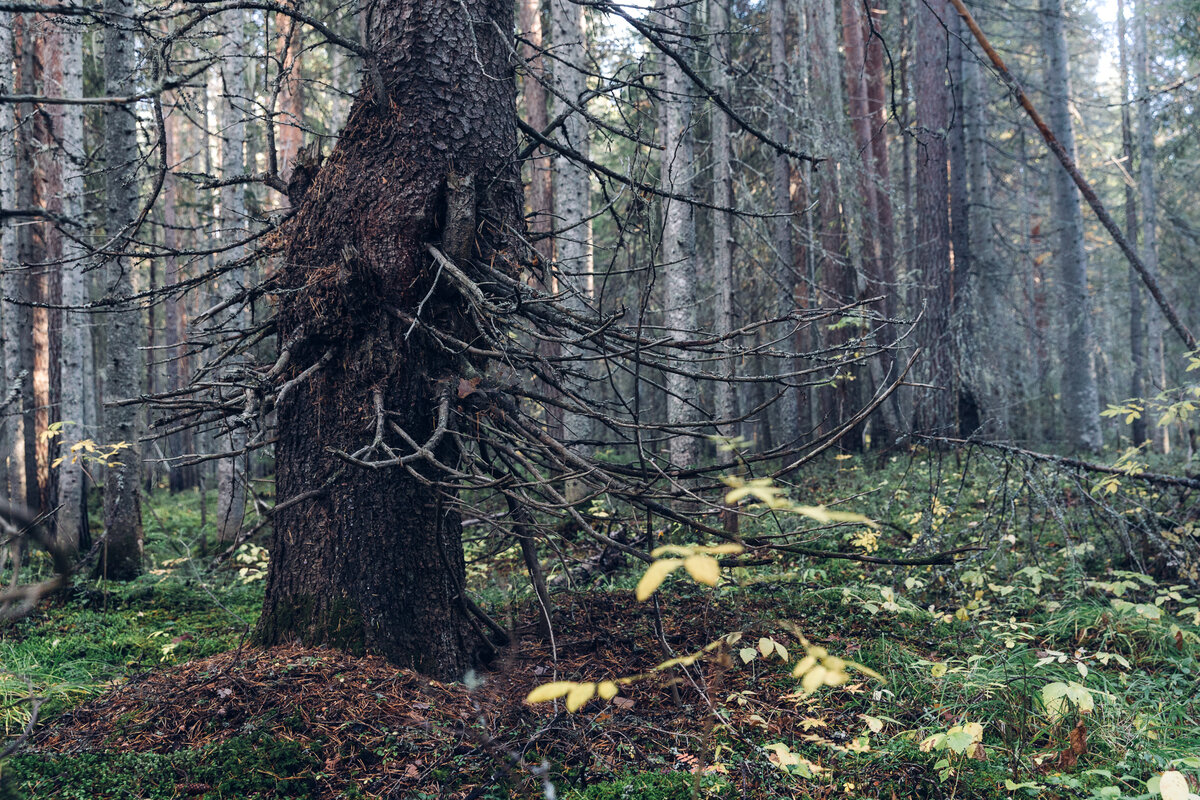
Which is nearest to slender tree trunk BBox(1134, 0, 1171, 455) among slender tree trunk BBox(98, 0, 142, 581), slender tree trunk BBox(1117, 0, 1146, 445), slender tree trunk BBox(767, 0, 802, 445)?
slender tree trunk BBox(1117, 0, 1146, 445)

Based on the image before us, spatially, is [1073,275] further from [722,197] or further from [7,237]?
[7,237]

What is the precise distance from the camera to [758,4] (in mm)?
13047

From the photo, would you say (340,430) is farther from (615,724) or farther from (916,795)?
(916,795)

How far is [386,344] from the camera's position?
3631mm

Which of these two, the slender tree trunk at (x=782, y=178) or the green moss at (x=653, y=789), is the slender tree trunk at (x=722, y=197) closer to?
the slender tree trunk at (x=782, y=178)

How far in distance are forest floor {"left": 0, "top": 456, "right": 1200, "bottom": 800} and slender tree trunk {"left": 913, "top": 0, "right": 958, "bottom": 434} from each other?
5.85 meters

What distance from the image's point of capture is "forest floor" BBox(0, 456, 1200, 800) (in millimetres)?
2713

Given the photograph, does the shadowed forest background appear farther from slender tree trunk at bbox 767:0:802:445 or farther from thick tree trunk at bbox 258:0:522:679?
slender tree trunk at bbox 767:0:802:445

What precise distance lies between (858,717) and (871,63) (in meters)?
13.0

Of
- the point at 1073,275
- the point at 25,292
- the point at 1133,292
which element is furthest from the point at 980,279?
the point at 25,292

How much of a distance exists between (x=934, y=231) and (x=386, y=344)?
407 inches

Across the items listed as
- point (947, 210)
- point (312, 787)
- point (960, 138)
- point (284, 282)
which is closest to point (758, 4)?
point (960, 138)

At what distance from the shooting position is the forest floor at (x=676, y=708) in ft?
8.90

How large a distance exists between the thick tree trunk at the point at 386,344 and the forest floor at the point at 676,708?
31 centimetres
